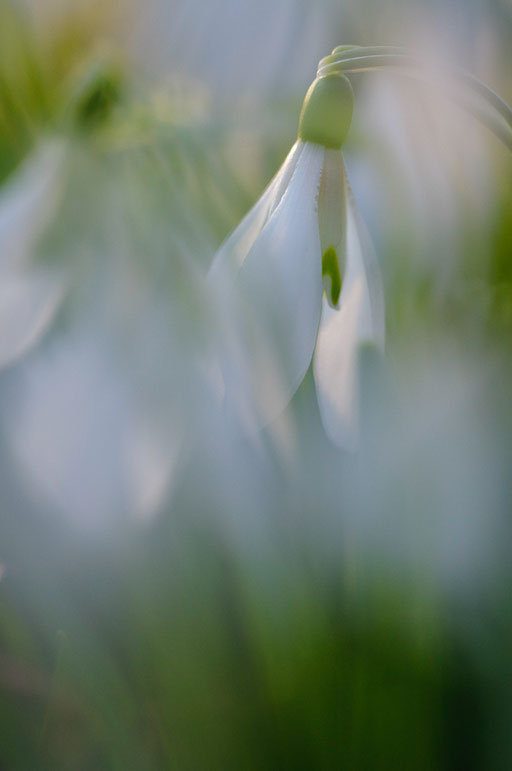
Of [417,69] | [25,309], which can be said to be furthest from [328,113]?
[25,309]

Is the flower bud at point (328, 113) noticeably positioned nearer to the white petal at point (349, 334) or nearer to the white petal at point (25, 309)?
the white petal at point (349, 334)

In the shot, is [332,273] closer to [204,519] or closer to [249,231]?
[249,231]

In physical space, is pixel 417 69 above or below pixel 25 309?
above

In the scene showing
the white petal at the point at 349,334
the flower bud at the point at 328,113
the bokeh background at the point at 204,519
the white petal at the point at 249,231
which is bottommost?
the bokeh background at the point at 204,519

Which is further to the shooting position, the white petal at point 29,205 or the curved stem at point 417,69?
the white petal at point 29,205

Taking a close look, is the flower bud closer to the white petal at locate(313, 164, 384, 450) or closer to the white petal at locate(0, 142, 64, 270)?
the white petal at locate(313, 164, 384, 450)

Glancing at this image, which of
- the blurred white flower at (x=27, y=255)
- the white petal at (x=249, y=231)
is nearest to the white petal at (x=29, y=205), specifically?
the blurred white flower at (x=27, y=255)

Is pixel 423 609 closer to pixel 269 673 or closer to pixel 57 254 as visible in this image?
pixel 269 673
